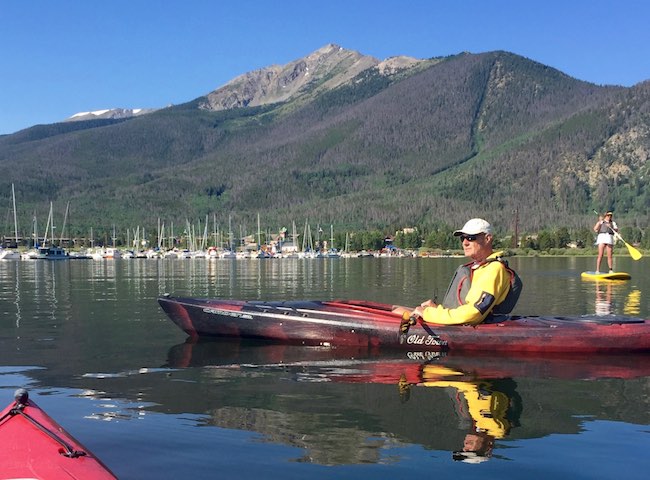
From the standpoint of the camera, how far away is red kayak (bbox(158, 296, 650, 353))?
16.9 metres

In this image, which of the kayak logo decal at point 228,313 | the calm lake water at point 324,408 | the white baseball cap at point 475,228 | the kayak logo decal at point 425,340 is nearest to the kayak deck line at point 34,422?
the calm lake water at point 324,408

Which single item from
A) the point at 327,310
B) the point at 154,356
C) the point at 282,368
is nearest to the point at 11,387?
the point at 154,356

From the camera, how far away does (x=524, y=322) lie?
1719 centimetres

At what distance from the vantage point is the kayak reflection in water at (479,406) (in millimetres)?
10164

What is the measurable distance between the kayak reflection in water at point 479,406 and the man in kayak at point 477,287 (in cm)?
134

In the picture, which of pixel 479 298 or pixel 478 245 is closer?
pixel 478 245

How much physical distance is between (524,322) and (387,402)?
230 inches

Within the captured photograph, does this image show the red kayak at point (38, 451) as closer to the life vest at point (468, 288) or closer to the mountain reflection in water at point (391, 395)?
Answer: the mountain reflection in water at point (391, 395)

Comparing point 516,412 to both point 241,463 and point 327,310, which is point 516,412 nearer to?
point 241,463

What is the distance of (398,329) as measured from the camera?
17.3 m

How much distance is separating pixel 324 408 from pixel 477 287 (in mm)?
5326

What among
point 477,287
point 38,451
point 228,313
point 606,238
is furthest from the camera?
point 606,238

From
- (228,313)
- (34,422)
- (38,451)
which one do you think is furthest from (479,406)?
(228,313)

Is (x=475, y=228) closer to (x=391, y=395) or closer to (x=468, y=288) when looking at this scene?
(x=468, y=288)
